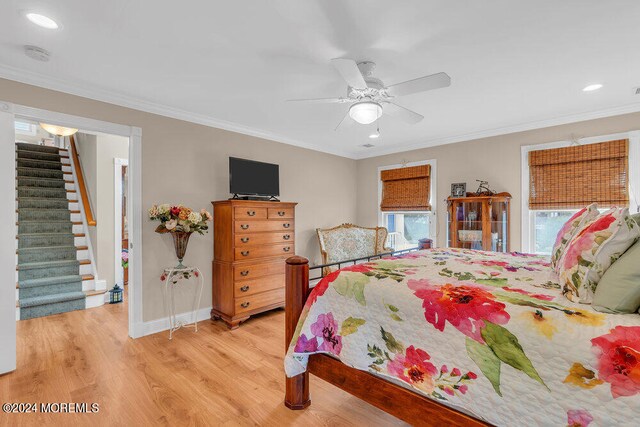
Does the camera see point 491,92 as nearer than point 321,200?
Yes

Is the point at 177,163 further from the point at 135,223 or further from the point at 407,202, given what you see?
the point at 407,202

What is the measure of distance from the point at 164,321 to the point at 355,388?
8.37ft

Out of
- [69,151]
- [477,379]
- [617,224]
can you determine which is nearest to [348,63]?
[617,224]

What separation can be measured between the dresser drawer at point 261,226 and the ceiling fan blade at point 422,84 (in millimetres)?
2169

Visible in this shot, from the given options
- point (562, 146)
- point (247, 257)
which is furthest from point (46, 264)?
point (562, 146)

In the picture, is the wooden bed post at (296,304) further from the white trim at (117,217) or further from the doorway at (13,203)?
the white trim at (117,217)

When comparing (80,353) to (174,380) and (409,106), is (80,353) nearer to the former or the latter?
(174,380)

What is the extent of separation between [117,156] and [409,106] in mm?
4378

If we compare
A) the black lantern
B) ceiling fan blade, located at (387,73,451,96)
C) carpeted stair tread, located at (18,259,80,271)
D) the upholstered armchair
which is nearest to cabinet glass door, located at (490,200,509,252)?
the upholstered armchair

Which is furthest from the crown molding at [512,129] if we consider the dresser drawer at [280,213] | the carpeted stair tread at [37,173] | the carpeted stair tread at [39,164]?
the carpeted stair tread at [39,164]

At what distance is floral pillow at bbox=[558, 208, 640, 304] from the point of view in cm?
124

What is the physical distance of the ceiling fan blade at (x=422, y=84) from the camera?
1985 millimetres

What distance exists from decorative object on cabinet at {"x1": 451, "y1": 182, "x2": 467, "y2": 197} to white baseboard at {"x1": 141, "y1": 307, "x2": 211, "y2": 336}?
373 cm

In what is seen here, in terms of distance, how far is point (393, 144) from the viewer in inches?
200
